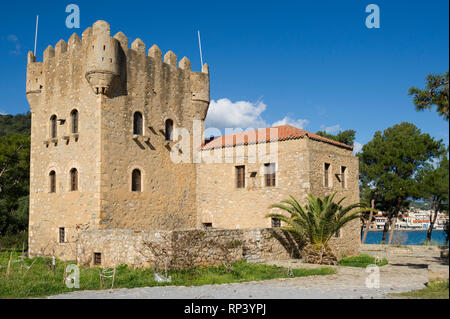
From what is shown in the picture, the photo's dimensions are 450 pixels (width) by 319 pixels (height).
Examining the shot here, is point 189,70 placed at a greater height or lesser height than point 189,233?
greater

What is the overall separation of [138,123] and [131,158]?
180 centimetres

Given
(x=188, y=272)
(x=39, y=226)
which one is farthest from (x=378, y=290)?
(x=39, y=226)

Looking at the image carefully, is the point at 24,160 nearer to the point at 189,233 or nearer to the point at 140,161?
the point at 140,161

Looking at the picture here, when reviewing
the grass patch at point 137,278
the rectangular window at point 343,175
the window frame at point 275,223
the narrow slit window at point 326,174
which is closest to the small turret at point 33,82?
the grass patch at point 137,278

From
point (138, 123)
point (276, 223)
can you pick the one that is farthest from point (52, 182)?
point (276, 223)

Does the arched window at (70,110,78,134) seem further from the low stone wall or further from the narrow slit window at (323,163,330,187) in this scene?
the narrow slit window at (323,163,330,187)

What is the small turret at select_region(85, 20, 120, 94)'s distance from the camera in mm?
18609

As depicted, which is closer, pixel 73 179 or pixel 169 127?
pixel 73 179

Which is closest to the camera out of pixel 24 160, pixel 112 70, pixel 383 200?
pixel 112 70

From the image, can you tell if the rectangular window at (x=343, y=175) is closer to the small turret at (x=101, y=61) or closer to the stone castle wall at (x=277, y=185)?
the stone castle wall at (x=277, y=185)

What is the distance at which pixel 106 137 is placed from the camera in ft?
61.5

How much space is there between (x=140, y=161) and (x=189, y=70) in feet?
19.6

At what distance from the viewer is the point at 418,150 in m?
30.2

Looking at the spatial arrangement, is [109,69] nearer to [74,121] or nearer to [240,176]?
[74,121]
